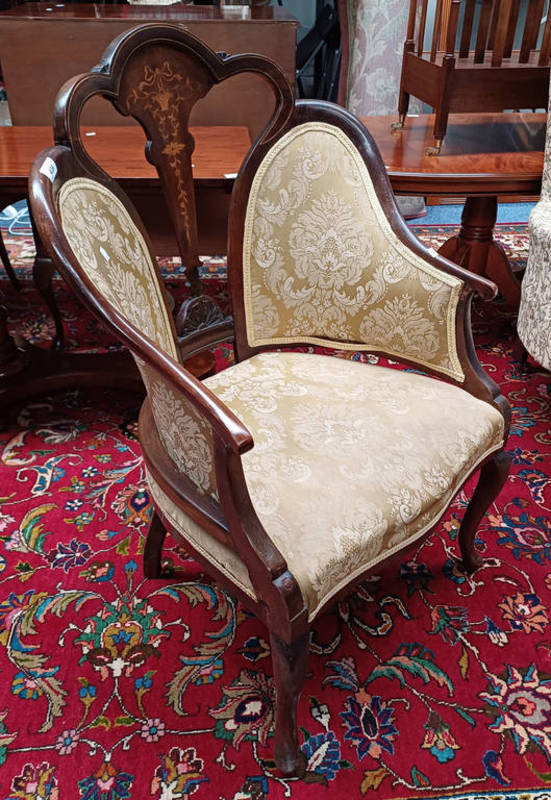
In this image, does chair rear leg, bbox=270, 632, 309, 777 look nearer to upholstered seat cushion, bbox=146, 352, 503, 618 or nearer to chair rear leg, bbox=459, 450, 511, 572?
upholstered seat cushion, bbox=146, 352, 503, 618

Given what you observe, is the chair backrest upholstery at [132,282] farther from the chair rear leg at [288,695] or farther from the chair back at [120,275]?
the chair rear leg at [288,695]

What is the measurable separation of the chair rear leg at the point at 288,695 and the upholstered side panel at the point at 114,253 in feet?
1.47

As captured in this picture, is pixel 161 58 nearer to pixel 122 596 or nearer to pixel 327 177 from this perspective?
pixel 327 177

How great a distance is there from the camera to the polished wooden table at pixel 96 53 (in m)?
2.33

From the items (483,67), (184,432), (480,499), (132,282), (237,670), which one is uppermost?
(483,67)

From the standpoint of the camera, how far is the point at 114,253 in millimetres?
906

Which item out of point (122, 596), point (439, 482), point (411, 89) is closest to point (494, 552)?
point (439, 482)

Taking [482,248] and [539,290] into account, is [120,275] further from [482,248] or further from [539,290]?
[482,248]

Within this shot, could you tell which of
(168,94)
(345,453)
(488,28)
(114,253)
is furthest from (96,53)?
(345,453)

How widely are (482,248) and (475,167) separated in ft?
1.04

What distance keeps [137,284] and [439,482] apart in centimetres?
52

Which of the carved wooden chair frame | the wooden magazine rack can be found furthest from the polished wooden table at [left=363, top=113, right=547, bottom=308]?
the carved wooden chair frame

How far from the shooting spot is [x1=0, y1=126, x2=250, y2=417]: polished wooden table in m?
1.57

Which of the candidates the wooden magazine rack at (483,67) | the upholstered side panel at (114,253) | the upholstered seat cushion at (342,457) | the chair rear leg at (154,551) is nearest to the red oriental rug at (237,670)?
the chair rear leg at (154,551)
